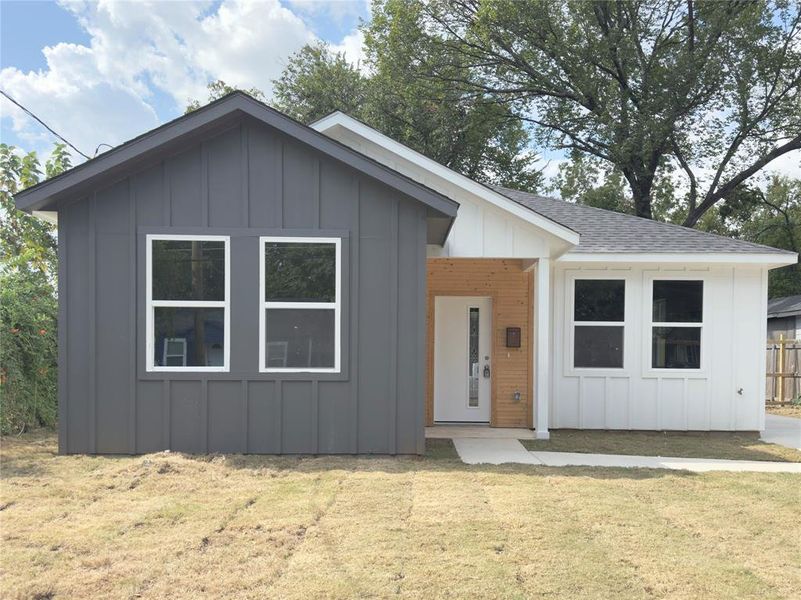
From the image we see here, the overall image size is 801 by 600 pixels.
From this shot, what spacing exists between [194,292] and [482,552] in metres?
4.49

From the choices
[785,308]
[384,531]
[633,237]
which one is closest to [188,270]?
[384,531]

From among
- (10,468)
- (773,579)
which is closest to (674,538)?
(773,579)

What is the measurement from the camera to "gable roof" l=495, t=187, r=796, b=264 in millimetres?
9266

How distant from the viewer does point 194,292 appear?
22.7 feet

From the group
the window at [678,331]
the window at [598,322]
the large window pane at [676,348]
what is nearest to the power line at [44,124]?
the window at [598,322]

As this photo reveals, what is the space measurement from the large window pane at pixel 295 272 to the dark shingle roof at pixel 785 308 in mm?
15646

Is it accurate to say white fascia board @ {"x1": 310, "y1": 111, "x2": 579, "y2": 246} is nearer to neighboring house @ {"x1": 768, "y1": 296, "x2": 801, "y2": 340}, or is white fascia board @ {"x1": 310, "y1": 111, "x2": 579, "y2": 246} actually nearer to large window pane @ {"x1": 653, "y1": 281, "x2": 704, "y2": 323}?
large window pane @ {"x1": 653, "y1": 281, "x2": 704, "y2": 323}

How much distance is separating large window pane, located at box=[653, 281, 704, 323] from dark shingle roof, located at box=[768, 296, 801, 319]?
9.83 m

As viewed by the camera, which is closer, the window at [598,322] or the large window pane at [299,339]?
the large window pane at [299,339]

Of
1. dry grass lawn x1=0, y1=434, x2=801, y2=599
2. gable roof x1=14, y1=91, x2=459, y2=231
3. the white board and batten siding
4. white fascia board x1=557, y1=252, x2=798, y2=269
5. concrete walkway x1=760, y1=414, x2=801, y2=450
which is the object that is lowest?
concrete walkway x1=760, y1=414, x2=801, y2=450

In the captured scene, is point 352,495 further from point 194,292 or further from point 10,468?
point 10,468

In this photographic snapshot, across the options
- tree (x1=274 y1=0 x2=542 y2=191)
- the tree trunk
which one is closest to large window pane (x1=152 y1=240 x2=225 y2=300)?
tree (x1=274 y1=0 x2=542 y2=191)

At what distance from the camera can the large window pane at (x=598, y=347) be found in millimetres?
9586

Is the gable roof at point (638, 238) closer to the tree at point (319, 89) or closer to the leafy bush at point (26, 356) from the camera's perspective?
the leafy bush at point (26, 356)
